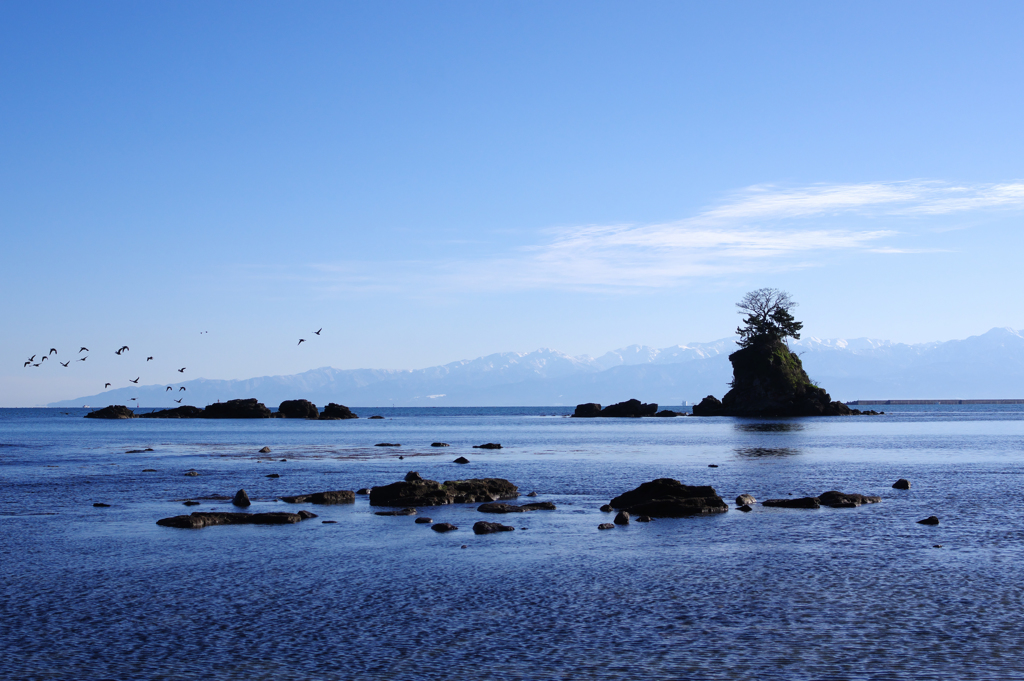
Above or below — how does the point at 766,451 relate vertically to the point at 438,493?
below

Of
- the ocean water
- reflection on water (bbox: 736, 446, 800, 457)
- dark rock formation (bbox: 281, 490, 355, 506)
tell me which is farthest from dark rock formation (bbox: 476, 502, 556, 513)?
reflection on water (bbox: 736, 446, 800, 457)

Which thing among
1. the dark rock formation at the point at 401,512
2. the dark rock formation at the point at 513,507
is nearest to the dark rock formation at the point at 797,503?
the dark rock formation at the point at 513,507

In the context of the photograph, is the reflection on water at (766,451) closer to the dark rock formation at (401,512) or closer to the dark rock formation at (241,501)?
the dark rock formation at (401,512)

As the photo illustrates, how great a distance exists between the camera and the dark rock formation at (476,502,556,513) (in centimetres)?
4141

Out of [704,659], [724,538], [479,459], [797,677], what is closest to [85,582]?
[704,659]

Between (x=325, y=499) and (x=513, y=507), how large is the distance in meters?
11.5

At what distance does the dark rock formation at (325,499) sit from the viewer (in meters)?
45.7

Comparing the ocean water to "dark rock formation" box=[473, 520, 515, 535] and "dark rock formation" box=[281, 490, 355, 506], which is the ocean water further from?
"dark rock formation" box=[281, 490, 355, 506]

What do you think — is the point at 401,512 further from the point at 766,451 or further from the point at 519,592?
the point at 766,451

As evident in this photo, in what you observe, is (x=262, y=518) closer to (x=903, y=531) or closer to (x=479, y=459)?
(x=903, y=531)

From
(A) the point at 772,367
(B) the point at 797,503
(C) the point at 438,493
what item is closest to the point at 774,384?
(A) the point at 772,367

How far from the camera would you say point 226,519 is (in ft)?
124

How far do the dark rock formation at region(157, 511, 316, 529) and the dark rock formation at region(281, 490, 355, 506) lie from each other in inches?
274

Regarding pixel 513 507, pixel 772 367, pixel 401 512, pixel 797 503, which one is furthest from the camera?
pixel 772 367
